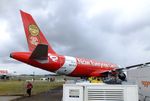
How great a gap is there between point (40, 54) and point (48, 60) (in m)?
2.69

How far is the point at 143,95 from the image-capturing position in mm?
11797

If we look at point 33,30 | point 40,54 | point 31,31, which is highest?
point 33,30

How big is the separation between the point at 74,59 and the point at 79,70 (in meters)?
1.54

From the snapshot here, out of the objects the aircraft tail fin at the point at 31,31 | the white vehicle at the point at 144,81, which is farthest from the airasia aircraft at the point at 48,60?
the white vehicle at the point at 144,81

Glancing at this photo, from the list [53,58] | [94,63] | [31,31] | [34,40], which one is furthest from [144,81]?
[94,63]

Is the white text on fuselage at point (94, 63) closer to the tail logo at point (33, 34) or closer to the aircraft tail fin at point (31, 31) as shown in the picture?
the aircraft tail fin at point (31, 31)

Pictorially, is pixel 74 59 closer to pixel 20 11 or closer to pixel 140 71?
pixel 20 11

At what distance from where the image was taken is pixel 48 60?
30141mm

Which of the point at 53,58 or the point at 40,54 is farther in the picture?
the point at 53,58

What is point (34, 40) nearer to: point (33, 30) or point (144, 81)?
point (33, 30)

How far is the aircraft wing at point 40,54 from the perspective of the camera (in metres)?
25.9

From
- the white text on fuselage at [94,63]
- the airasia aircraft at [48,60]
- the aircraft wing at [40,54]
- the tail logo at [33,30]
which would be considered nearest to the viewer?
the aircraft wing at [40,54]

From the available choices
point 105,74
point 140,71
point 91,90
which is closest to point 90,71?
point 105,74

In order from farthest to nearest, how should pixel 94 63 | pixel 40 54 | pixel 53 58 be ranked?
1. pixel 94 63
2. pixel 53 58
3. pixel 40 54
